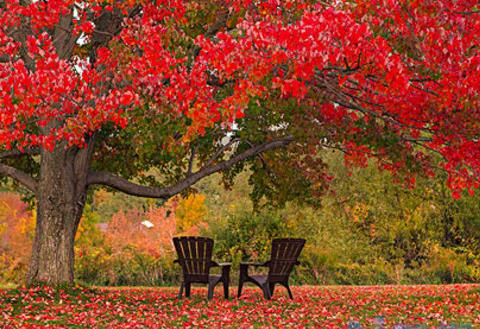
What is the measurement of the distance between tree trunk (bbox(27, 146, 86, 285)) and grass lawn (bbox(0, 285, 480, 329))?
578 mm

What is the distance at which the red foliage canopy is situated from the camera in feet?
27.7

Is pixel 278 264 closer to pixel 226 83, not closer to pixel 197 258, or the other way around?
pixel 197 258

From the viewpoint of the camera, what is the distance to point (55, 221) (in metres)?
12.0

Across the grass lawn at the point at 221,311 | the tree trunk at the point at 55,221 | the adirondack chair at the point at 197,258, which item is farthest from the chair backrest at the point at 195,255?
the tree trunk at the point at 55,221

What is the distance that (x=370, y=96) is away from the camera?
11.1 meters

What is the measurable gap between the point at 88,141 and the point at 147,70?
2936 millimetres

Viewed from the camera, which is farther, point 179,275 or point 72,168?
point 179,275

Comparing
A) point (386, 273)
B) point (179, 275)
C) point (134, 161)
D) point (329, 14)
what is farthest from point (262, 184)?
point (329, 14)

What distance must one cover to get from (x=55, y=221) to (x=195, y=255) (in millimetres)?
2671

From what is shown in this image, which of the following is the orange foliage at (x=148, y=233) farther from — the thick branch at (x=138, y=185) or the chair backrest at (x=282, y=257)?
the chair backrest at (x=282, y=257)

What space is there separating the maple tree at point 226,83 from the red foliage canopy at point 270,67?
0.03m

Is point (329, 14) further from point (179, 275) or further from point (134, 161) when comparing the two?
point (179, 275)

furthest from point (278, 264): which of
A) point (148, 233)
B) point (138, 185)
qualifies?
point (148, 233)

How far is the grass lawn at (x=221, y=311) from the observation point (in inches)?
322
